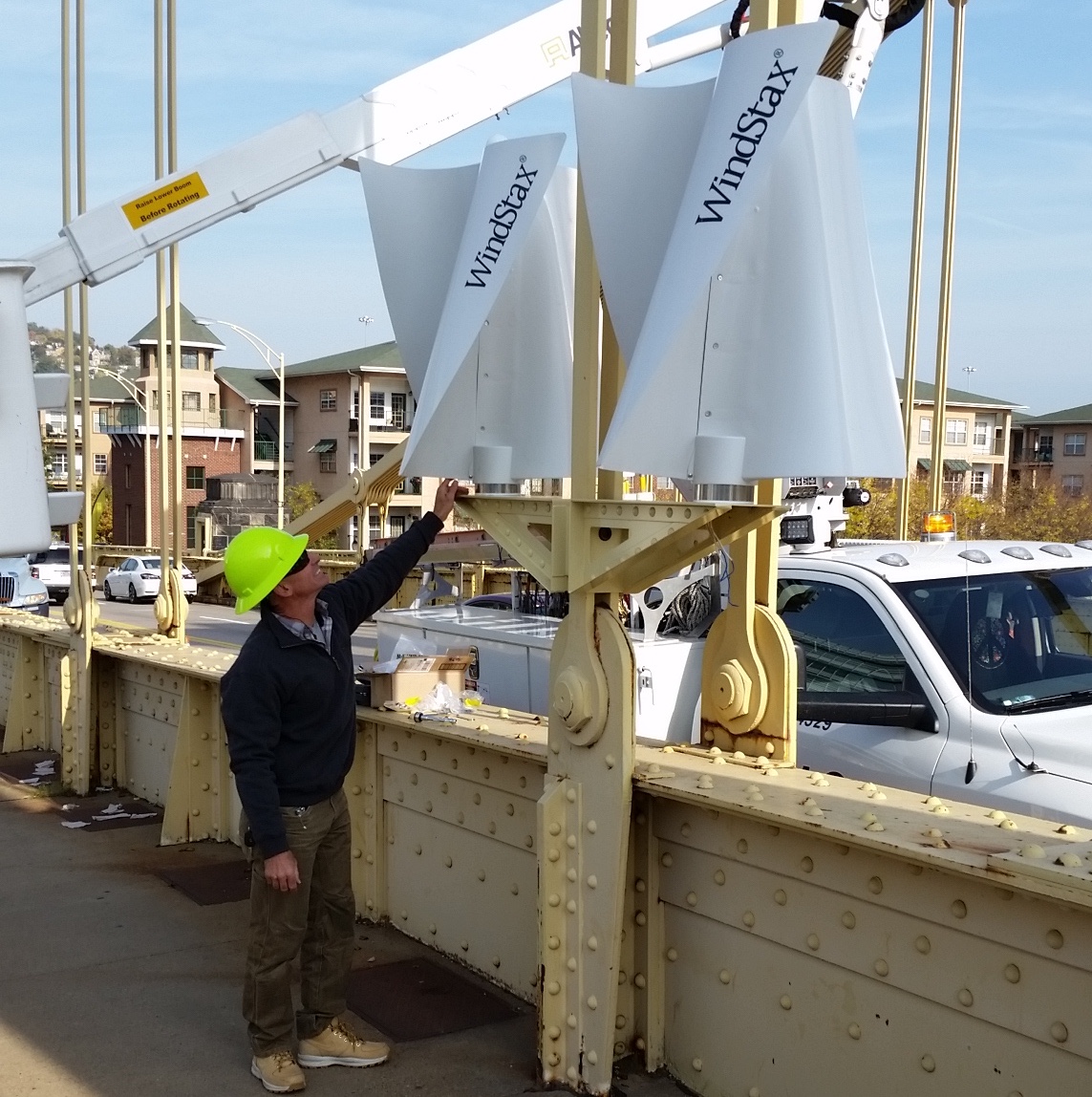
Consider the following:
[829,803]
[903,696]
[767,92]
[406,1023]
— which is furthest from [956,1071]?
[767,92]

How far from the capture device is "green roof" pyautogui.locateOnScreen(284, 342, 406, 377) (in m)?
66.3

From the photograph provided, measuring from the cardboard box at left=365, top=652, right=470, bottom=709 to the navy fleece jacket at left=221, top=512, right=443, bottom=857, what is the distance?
1.17m

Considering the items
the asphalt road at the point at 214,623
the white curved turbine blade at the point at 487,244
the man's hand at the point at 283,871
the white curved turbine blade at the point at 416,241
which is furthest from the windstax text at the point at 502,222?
the asphalt road at the point at 214,623

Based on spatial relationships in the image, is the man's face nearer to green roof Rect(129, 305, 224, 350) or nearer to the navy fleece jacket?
the navy fleece jacket

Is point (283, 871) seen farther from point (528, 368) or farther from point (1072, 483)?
point (1072, 483)

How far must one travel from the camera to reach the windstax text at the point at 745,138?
3504 millimetres

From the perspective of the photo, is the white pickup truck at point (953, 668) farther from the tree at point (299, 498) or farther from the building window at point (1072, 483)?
the building window at point (1072, 483)

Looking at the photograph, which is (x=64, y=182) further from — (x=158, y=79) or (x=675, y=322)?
(x=675, y=322)

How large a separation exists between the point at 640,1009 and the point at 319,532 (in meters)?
4.55

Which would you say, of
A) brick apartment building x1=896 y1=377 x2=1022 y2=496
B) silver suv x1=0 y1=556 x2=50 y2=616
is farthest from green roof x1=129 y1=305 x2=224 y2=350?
silver suv x1=0 y1=556 x2=50 y2=616

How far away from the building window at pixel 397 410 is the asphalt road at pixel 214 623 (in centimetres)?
2812

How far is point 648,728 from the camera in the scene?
6.02m

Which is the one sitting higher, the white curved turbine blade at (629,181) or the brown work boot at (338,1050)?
the white curved turbine blade at (629,181)

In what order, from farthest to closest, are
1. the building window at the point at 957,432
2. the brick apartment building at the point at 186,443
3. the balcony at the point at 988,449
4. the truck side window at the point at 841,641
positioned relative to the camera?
the balcony at the point at 988,449 < the building window at the point at 957,432 < the brick apartment building at the point at 186,443 < the truck side window at the point at 841,641
